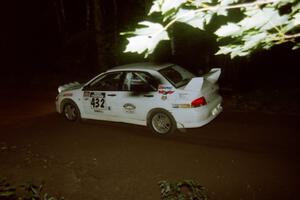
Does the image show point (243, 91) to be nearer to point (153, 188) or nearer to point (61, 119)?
point (61, 119)

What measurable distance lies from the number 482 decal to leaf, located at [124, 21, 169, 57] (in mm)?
6957

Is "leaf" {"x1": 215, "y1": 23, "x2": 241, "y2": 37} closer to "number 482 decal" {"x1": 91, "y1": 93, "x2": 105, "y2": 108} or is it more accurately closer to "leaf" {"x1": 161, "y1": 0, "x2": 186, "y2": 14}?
"leaf" {"x1": 161, "y1": 0, "x2": 186, "y2": 14}

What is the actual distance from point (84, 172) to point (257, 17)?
558 centimetres

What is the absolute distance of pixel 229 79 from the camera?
15.0m

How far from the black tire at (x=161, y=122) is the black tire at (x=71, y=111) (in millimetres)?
2416

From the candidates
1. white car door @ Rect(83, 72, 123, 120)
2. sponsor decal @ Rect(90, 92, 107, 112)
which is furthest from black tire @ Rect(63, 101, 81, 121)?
sponsor decal @ Rect(90, 92, 107, 112)

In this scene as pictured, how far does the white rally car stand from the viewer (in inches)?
321

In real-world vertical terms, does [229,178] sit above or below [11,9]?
below

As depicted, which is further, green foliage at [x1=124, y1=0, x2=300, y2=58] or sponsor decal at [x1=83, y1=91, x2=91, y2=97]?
sponsor decal at [x1=83, y1=91, x2=91, y2=97]

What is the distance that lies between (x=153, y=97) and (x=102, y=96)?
1.53 m

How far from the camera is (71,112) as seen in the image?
10.5 metres

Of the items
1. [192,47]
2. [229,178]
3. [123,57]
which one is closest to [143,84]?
[229,178]

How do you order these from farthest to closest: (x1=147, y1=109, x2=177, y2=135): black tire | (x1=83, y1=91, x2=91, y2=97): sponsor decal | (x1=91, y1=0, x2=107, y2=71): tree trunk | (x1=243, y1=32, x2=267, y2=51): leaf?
1. (x1=91, y1=0, x2=107, y2=71): tree trunk
2. (x1=83, y1=91, x2=91, y2=97): sponsor decal
3. (x1=147, y1=109, x2=177, y2=135): black tire
4. (x1=243, y1=32, x2=267, y2=51): leaf

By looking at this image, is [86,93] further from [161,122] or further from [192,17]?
[192,17]
